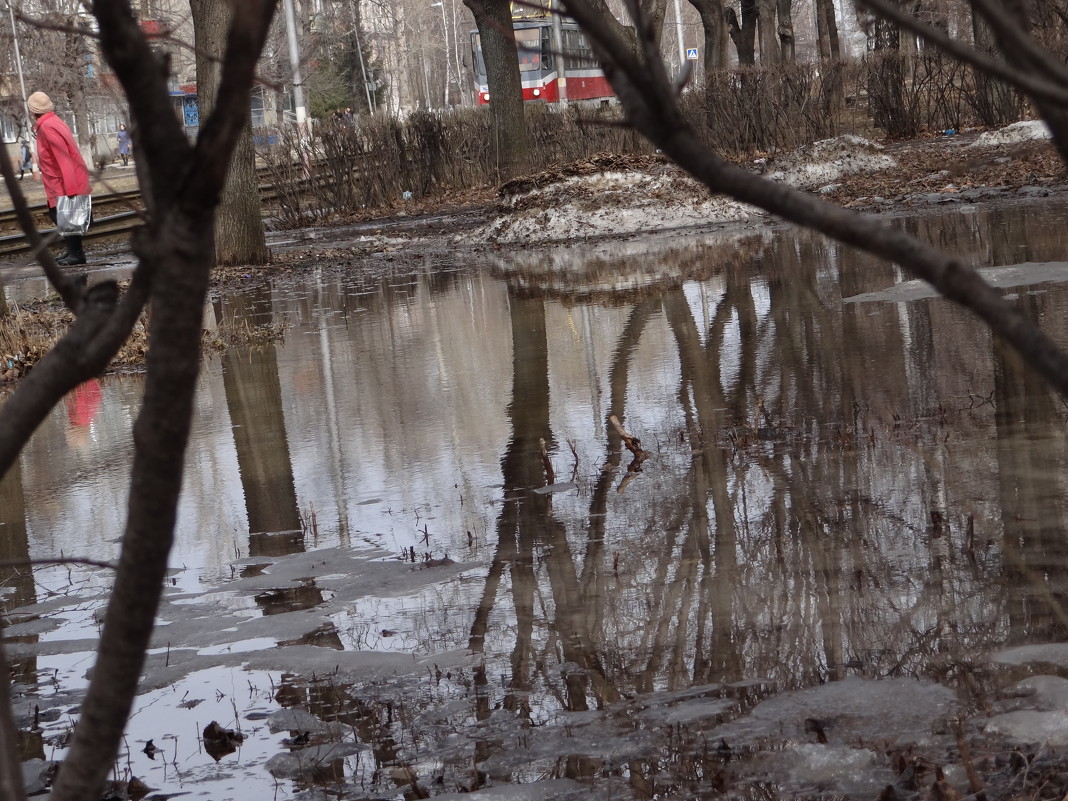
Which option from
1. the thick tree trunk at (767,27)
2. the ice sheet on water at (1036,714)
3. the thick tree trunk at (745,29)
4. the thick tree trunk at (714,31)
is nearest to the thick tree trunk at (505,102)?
the thick tree trunk at (767,27)

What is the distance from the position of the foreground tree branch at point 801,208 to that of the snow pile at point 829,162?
640 inches

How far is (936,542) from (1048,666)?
892 millimetres

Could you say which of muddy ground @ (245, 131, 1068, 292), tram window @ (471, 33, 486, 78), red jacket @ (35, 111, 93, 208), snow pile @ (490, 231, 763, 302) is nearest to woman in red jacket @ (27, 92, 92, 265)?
red jacket @ (35, 111, 93, 208)

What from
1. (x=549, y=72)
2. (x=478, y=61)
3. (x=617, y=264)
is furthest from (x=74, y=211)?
(x=478, y=61)

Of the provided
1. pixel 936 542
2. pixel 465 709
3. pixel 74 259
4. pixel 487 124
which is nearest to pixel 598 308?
pixel 936 542

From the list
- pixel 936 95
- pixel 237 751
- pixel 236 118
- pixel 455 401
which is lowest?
pixel 237 751

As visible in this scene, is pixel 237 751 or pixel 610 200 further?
pixel 610 200

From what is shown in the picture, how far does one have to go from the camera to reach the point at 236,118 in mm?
1321

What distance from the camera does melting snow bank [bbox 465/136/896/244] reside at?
1486 cm

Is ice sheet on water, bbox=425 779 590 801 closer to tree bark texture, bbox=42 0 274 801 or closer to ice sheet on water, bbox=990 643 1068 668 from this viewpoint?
ice sheet on water, bbox=990 643 1068 668

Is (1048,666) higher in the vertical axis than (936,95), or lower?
lower

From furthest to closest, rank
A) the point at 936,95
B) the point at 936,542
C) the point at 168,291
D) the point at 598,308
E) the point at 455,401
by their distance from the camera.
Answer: the point at 936,95
the point at 598,308
the point at 455,401
the point at 936,542
the point at 168,291

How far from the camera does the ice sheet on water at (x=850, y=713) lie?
261 cm

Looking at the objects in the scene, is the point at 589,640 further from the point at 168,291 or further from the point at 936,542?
the point at 168,291
